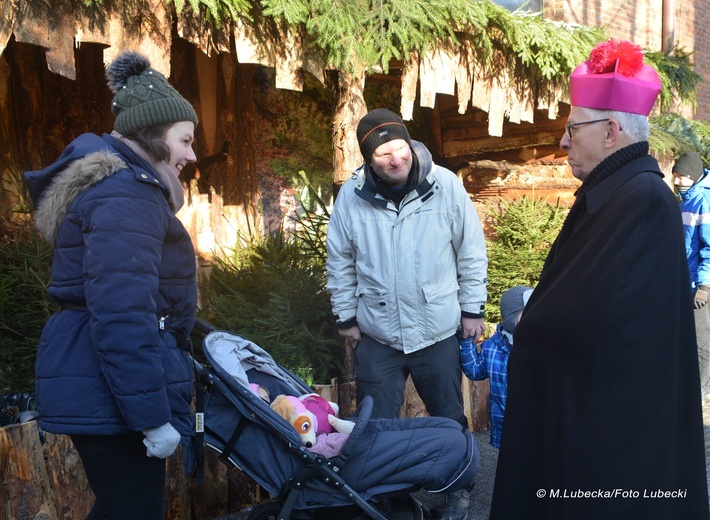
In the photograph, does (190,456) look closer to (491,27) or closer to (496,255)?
(491,27)

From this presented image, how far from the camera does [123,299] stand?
7.09ft

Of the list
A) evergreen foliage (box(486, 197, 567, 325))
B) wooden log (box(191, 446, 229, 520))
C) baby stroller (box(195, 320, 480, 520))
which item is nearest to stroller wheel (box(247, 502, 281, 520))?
baby stroller (box(195, 320, 480, 520))

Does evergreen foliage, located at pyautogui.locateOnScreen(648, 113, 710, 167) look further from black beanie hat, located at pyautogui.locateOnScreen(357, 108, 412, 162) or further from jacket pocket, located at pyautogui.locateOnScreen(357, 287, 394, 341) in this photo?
jacket pocket, located at pyautogui.locateOnScreen(357, 287, 394, 341)

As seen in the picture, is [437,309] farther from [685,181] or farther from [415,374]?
[685,181]

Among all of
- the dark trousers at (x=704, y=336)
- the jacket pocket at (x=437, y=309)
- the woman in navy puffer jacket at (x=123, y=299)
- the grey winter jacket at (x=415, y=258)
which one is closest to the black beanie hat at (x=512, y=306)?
the grey winter jacket at (x=415, y=258)

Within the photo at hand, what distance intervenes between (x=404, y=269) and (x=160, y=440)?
1.78m

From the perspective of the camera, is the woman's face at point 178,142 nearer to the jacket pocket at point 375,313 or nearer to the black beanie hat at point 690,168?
the jacket pocket at point 375,313

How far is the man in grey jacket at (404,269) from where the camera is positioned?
368 centimetres

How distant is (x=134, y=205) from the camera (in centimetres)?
225

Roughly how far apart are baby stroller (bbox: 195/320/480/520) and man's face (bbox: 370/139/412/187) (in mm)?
1223

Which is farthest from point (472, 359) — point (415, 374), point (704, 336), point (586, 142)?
point (704, 336)

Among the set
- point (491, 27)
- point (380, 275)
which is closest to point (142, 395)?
point (380, 275)

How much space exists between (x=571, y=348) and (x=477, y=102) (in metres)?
4.25

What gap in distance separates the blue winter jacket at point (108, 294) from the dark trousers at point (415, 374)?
1.51 metres
